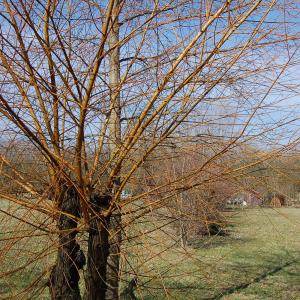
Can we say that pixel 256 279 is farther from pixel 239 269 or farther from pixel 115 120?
Answer: pixel 115 120

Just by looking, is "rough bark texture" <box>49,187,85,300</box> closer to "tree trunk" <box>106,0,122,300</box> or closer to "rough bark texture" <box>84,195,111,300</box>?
"rough bark texture" <box>84,195,111,300</box>

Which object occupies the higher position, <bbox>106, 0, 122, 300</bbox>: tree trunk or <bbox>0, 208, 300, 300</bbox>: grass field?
<bbox>106, 0, 122, 300</bbox>: tree trunk

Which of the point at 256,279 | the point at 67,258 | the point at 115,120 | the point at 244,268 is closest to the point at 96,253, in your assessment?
the point at 67,258

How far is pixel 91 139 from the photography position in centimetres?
296

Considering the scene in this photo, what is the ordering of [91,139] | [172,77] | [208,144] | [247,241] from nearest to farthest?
1. [172,77]
2. [208,144]
3. [91,139]
4. [247,241]

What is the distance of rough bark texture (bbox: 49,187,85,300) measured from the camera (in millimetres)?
2809

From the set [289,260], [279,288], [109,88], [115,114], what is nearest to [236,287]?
[279,288]

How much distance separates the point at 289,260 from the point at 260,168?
10886 mm

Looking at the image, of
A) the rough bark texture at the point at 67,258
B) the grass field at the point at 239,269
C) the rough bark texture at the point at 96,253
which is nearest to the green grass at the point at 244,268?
the grass field at the point at 239,269

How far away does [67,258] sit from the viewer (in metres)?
2.91

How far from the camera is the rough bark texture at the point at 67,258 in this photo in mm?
2809

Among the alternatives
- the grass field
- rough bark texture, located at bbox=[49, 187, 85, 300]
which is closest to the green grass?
the grass field

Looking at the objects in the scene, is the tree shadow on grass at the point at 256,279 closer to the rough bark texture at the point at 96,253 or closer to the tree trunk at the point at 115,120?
the tree trunk at the point at 115,120

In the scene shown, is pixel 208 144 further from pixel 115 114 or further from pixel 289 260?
pixel 289 260
